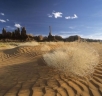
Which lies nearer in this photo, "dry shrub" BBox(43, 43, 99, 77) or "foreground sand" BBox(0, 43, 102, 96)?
"foreground sand" BBox(0, 43, 102, 96)

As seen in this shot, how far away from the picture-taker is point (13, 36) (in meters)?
81.5

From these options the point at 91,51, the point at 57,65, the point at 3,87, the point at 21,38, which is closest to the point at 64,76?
the point at 57,65

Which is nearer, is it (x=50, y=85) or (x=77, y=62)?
(x=50, y=85)

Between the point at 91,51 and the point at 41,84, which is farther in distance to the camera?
the point at 91,51

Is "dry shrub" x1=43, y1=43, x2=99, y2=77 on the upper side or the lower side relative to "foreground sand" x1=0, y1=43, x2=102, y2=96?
upper

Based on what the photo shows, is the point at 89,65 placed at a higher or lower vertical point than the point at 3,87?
higher

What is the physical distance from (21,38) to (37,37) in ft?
30.4

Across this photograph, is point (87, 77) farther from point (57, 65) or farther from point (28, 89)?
point (28, 89)

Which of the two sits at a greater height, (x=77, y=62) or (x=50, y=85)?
(x=77, y=62)

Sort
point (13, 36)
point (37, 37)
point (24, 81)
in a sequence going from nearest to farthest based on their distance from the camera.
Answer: point (24, 81) < point (37, 37) < point (13, 36)

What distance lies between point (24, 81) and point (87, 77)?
6.73 ft

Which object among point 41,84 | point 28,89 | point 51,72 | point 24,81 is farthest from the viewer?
point 51,72

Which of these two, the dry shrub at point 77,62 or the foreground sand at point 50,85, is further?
the dry shrub at point 77,62

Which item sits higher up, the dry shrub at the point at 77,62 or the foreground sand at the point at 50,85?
the dry shrub at the point at 77,62
